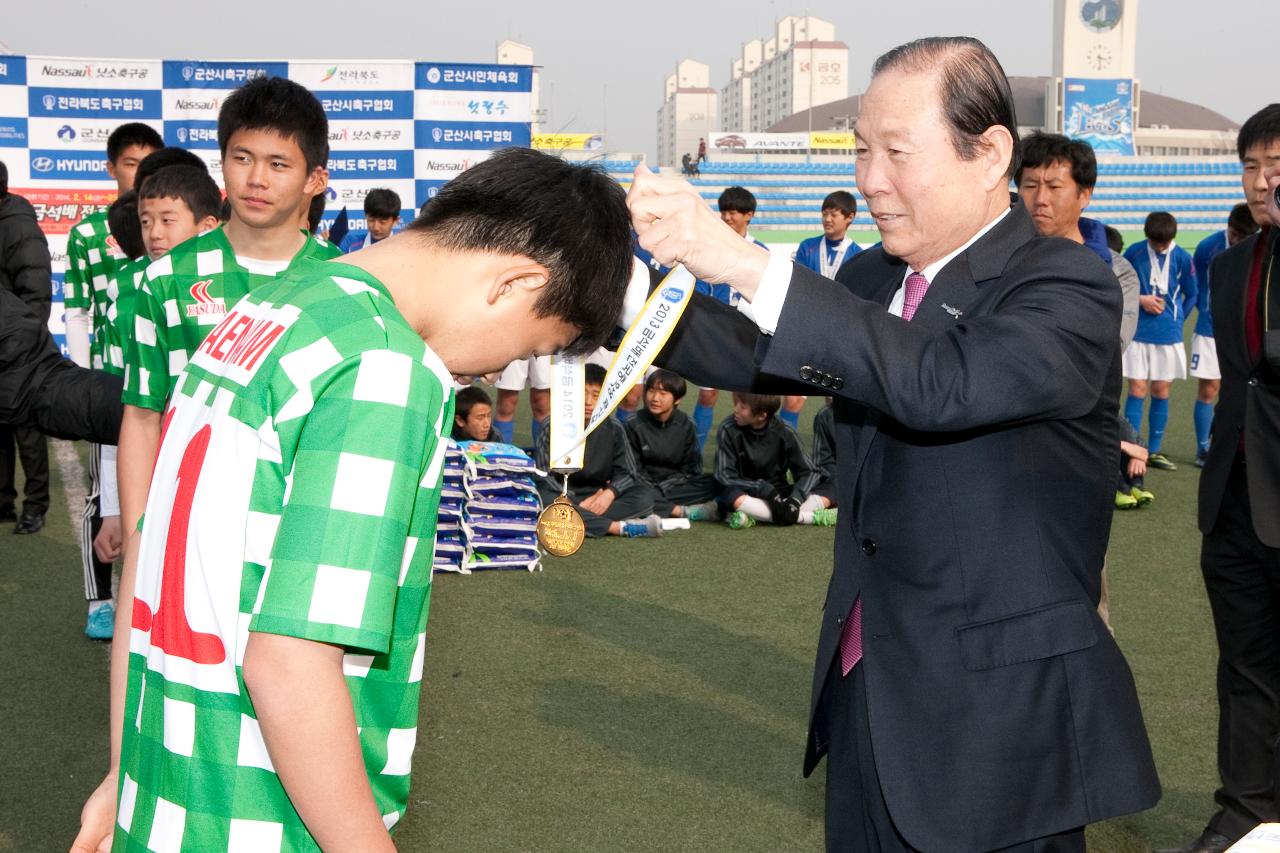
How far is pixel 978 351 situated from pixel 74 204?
10.5 m

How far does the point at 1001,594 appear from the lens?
5.57 feet

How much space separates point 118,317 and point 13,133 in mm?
7736

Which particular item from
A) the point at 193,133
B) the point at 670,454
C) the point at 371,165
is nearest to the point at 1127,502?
the point at 670,454

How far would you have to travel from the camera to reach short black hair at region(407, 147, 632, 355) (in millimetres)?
1282

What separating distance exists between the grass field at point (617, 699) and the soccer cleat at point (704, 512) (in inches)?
27.4

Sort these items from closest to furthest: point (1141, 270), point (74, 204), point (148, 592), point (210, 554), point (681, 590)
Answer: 1. point (210, 554)
2. point (148, 592)
3. point (681, 590)
4. point (1141, 270)
5. point (74, 204)

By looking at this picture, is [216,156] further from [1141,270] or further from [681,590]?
[1141,270]

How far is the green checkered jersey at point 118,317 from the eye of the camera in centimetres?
373

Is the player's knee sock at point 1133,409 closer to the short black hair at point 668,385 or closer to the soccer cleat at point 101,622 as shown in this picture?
the short black hair at point 668,385

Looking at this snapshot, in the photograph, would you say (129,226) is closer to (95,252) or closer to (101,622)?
(95,252)

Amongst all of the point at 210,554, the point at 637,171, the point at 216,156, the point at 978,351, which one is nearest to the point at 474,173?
the point at 637,171

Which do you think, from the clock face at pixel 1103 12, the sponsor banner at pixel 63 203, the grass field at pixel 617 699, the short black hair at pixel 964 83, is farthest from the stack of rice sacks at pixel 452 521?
the clock face at pixel 1103 12

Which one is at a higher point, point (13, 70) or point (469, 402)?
point (13, 70)

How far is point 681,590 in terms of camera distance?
5.71 meters
